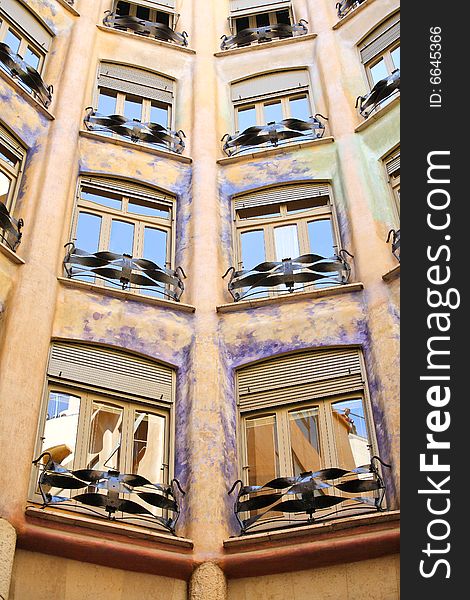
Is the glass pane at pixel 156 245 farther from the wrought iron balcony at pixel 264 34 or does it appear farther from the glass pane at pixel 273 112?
the wrought iron balcony at pixel 264 34

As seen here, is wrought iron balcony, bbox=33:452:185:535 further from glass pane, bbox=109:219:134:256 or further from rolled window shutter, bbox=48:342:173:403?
glass pane, bbox=109:219:134:256

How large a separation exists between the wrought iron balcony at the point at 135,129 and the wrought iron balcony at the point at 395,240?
4517 millimetres

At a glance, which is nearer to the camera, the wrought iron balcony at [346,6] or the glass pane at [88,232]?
the glass pane at [88,232]

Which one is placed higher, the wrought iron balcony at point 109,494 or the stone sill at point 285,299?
the stone sill at point 285,299

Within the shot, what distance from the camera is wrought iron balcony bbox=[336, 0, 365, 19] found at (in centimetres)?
1750

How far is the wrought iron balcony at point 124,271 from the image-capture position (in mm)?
13055

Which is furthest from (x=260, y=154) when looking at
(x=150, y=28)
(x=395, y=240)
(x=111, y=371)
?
(x=111, y=371)

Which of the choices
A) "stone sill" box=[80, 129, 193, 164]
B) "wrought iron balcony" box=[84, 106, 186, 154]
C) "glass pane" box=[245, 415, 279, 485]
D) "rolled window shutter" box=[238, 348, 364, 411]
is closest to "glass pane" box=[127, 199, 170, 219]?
"stone sill" box=[80, 129, 193, 164]

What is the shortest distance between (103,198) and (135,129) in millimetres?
1791

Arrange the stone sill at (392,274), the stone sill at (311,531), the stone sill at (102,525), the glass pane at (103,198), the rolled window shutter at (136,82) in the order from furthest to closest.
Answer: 1. the rolled window shutter at (136,82)
2. the glass pane at (103,198)
3. the stone sill at (392,274)
4. the stone sill at (311,531)
5. the stone sill at (102,525)

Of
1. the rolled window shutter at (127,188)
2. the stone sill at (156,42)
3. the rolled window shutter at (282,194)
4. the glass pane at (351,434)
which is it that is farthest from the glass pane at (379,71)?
the glass pane at (351,434)

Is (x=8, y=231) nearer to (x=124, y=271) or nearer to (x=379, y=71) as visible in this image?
(x=124, y=271)

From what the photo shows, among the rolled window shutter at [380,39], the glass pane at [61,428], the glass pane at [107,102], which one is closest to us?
the glass pane at [61,428]

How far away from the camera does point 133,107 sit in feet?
55.1
